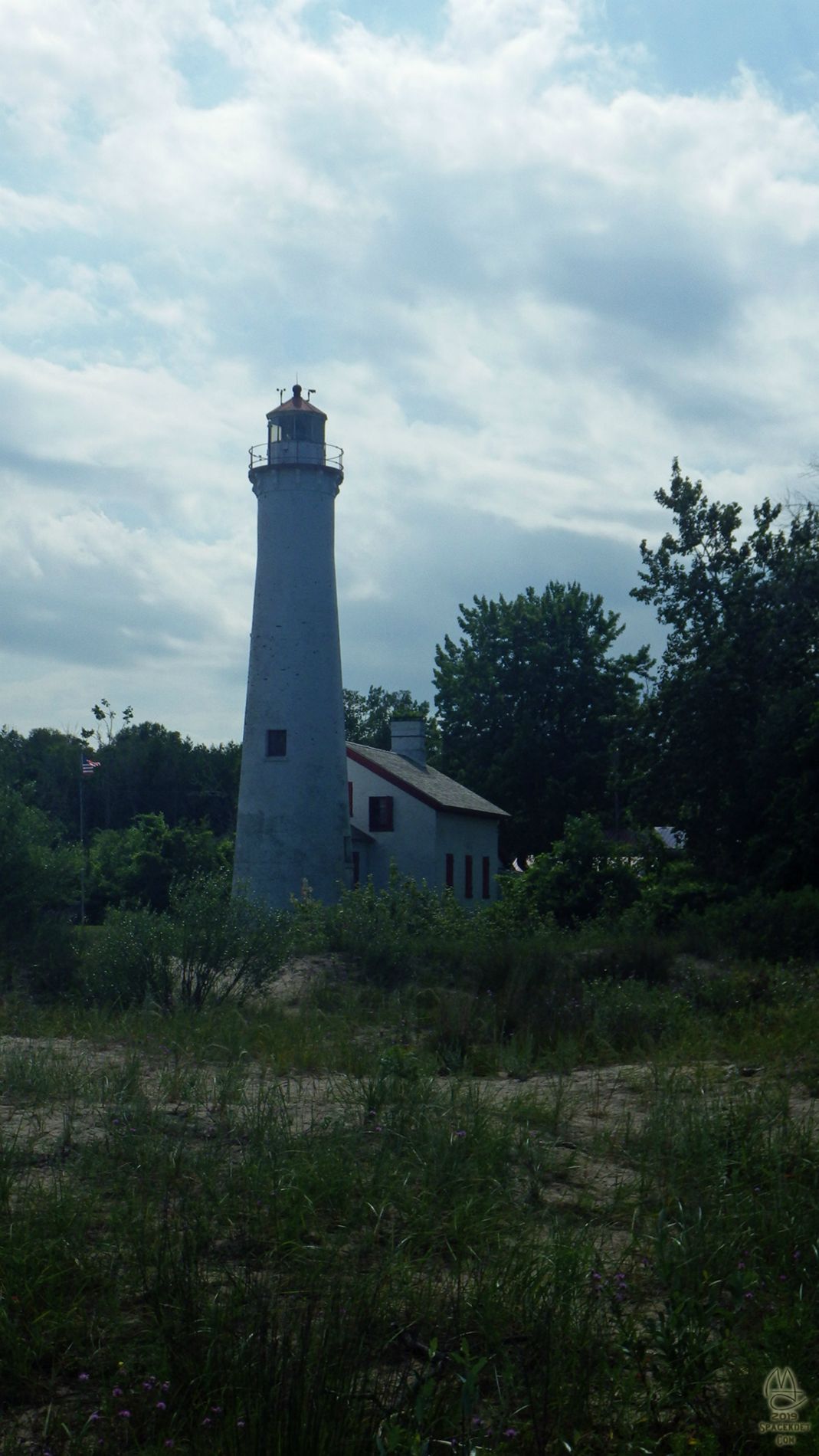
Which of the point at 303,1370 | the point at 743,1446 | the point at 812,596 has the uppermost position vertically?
the point at 812,596

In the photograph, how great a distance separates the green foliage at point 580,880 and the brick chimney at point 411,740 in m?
16.6

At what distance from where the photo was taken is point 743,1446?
4469mm

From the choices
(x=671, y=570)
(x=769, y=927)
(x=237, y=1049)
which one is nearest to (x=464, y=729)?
(x=671, y=570)

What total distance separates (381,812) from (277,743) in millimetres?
10492

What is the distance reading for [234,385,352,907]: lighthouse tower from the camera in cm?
3212

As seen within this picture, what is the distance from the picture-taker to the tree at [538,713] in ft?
178

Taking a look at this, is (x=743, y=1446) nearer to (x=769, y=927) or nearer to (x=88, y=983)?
(x=88, y=983)

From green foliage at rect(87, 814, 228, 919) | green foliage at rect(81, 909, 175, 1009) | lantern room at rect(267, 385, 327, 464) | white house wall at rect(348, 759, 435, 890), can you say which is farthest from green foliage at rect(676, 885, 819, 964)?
green foliage at rect(87, 814, 228, 919)

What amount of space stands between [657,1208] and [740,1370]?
164cm

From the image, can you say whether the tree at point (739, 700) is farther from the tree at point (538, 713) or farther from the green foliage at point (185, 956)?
the tree at point (538, 713)

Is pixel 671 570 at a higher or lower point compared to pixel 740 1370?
higher

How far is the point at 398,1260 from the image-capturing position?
546cm

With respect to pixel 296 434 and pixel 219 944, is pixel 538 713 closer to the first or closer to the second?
pixel 296 434

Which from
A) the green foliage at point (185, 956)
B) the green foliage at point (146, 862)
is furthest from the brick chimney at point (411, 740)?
the green foliage at point (185, 956)
